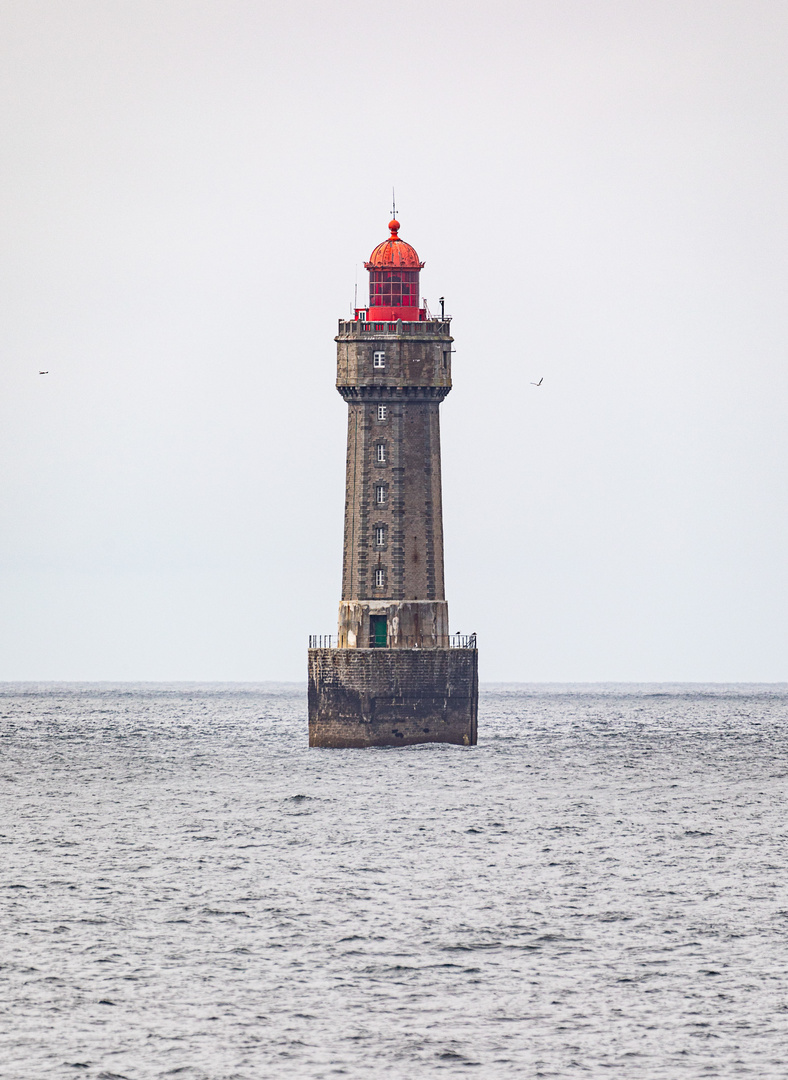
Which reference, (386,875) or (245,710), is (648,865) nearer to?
(386,875)

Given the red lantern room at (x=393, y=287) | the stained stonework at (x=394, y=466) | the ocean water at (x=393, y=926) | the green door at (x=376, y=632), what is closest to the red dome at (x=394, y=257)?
the red lantern room at (x=393, y=287)

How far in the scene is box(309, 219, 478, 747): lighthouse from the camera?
78125 mm

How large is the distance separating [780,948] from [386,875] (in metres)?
12.6

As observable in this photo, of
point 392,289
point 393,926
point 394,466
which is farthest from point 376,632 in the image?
point 393,926

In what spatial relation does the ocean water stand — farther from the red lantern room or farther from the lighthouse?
the red lantern room

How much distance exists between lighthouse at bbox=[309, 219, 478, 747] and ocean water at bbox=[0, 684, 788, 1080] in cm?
308

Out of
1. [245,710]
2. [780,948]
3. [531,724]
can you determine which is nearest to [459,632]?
[780,948]

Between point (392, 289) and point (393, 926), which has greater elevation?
point (392, 289)

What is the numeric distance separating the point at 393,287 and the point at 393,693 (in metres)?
19.4

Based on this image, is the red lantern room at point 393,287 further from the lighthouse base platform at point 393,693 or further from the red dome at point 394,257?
the lighthouse base platform at point 393,693

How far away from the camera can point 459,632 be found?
81.2 meters

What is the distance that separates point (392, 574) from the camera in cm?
7900

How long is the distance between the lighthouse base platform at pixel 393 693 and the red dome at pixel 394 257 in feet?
61.1

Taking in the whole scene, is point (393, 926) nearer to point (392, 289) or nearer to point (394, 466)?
point (394, 466)
